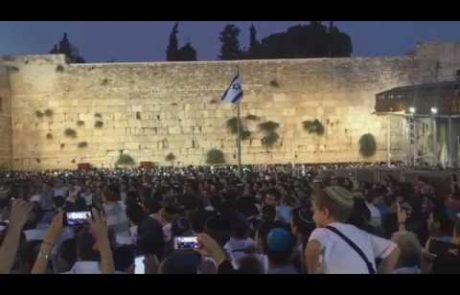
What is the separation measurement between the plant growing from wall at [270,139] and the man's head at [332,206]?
Answer: 25165mm

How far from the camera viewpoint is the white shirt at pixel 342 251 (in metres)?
3.31

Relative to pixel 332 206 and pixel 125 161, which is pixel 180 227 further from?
pixel 125 161

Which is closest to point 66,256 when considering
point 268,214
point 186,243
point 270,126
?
point 186,243

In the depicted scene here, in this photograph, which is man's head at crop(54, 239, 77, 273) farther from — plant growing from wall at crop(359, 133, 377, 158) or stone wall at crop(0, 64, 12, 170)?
plant growing from wall at crop(359, 133, 377, 158)

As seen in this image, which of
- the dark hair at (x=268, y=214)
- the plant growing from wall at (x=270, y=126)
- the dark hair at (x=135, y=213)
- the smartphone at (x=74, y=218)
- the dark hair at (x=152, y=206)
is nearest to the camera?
the dark hair at (x=268, y=214)

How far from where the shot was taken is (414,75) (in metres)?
28.9

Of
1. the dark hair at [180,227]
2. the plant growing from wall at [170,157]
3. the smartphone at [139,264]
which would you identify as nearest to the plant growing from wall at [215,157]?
the plant growing from wall at [170,157]

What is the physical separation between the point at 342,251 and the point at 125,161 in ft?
83.7

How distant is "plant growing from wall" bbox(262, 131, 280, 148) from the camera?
28641mm

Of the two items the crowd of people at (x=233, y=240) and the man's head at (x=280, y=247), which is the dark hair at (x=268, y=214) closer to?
the crowd of people at (x=233, y=240)

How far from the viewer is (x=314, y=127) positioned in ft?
94.5

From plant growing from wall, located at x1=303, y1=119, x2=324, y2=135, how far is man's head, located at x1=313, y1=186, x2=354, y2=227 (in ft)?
83.3
